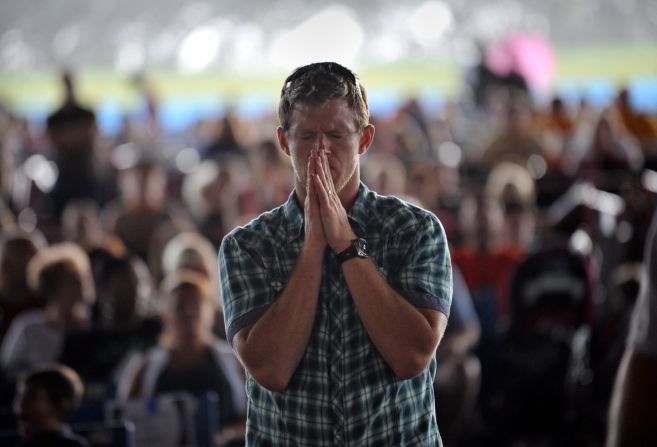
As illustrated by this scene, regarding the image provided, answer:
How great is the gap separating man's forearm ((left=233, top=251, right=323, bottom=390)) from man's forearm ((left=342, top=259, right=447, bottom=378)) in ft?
0.22

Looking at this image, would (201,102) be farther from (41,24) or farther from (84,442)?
(84,442)

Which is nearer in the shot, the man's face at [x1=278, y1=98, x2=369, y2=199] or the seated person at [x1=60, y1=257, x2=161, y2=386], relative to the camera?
the man's face at [x1=278, y1=98, x2=369, y2=199]

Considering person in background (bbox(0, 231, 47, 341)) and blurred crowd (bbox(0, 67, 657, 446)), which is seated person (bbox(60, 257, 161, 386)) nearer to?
blurred crowd (bbox(0, 67, 657, 446))

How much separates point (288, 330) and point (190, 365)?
299 cm

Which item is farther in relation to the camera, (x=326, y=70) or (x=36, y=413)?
(x=36, y=413)

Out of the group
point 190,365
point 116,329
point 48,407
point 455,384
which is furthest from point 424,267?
point 116,329

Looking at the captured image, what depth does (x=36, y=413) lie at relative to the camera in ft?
13.0

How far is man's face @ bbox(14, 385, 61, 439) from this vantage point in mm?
Result: 3945

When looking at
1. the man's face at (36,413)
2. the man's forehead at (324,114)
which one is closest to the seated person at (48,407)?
the man's face at (36,413)

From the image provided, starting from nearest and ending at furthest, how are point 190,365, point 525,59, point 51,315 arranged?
point 190,365 < point 51,315 < point 525,59

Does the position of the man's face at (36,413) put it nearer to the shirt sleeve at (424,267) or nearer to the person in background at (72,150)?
the shirt sleeve at (424,267)

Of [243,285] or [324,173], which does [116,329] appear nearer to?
[243,285]

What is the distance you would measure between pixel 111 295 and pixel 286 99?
363 cm

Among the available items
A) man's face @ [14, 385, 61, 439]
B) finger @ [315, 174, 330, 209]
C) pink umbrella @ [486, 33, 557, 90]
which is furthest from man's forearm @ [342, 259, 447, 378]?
pink umbrella @ [486, 33, 557, 90]
